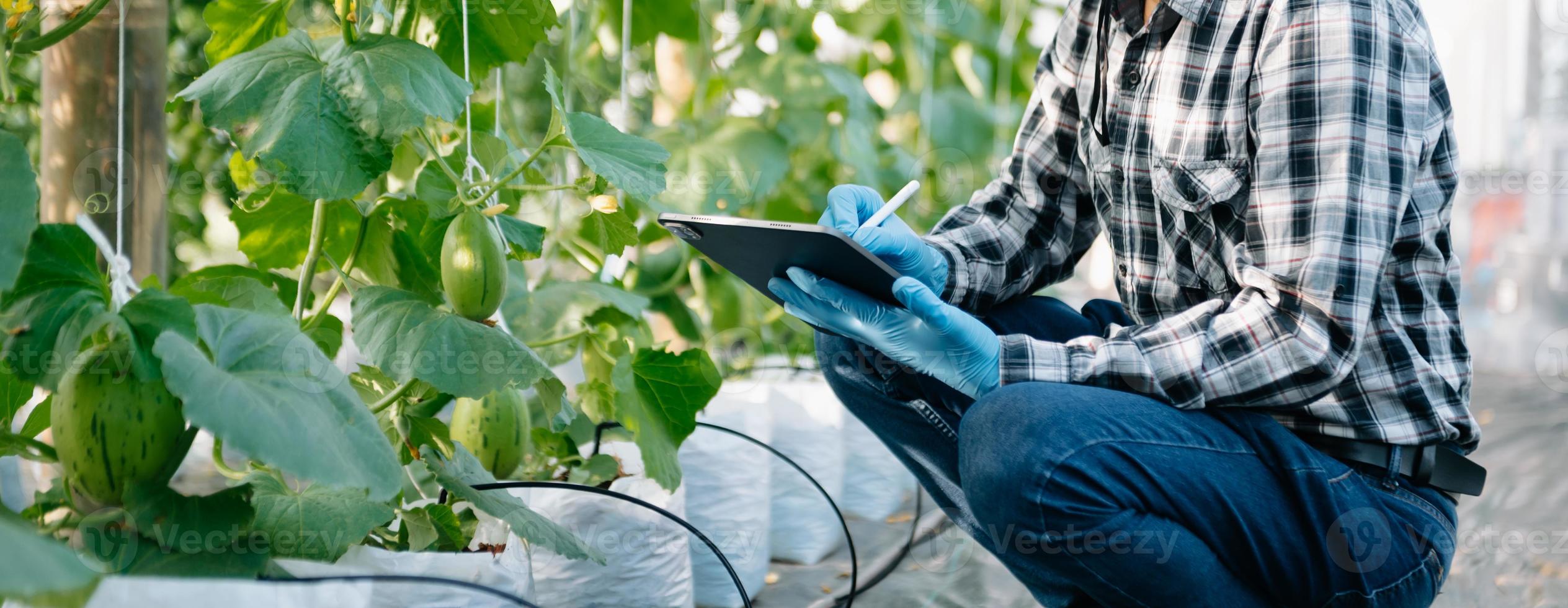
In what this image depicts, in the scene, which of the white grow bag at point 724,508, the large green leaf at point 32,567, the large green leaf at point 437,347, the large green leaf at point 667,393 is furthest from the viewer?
the white grow bag at point 724,508

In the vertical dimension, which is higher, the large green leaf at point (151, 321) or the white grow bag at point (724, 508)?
the large green leaf at point (151, 321)

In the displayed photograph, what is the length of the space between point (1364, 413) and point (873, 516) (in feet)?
2.87

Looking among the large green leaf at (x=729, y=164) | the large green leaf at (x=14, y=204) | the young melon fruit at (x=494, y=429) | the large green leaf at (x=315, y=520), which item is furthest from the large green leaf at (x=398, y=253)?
the large green leaf at (x=729, y=164)

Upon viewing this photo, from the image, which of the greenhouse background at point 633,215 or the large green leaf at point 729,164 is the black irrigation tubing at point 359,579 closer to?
the greenhouse background at point 633,215

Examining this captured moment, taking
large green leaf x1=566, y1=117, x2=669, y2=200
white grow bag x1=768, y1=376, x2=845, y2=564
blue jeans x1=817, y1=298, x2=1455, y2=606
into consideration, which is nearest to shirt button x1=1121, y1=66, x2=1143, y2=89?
blue jeans x1=817, y1=298, x2=1455, y2=606

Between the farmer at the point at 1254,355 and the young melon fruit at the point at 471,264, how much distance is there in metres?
0.26

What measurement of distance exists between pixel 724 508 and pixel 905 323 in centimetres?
42

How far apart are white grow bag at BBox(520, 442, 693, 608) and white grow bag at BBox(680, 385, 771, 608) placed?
18 cm

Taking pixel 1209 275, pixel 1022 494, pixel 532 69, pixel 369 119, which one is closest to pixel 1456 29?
pixel 532 69

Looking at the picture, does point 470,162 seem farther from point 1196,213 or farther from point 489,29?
point 1196,213

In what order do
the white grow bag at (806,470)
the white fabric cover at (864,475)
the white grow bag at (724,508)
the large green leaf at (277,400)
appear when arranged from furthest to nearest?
the white fabric cover at (864,475) → the white grow bag at (806,470) → the white grow bag at (724,508) → the large green leaf at (277,400)

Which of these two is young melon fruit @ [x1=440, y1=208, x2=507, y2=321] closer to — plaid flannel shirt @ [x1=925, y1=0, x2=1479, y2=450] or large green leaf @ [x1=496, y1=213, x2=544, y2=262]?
large green leaf @ [x1=496, y1=213, x2=544, y2=262]

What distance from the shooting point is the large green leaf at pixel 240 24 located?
876mm

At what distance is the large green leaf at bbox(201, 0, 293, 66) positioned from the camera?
88 centimetres
